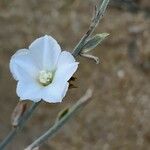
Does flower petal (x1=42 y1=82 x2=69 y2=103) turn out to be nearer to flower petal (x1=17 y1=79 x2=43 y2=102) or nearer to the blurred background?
flower petal (x1=17 y1=79 x2=43 y2=102)

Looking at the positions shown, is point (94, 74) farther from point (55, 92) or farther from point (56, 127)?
point (55, 92)

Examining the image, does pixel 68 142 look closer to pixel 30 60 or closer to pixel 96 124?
pixel 96 124

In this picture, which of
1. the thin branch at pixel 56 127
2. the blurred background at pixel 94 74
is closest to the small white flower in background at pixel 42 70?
the thin branch at pixel 56 127

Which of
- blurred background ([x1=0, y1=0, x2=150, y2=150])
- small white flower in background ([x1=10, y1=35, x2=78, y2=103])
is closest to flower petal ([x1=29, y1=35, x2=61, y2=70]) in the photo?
small white flower in background ([x1=10, y1=35, x2=78, y2=103])

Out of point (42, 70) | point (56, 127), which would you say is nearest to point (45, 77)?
point (42, 70)

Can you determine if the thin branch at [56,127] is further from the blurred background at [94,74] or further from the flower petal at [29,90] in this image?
the blurred background at [94,74]

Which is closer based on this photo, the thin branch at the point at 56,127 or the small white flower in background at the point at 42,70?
the small white flower in background at the point at 42,70
